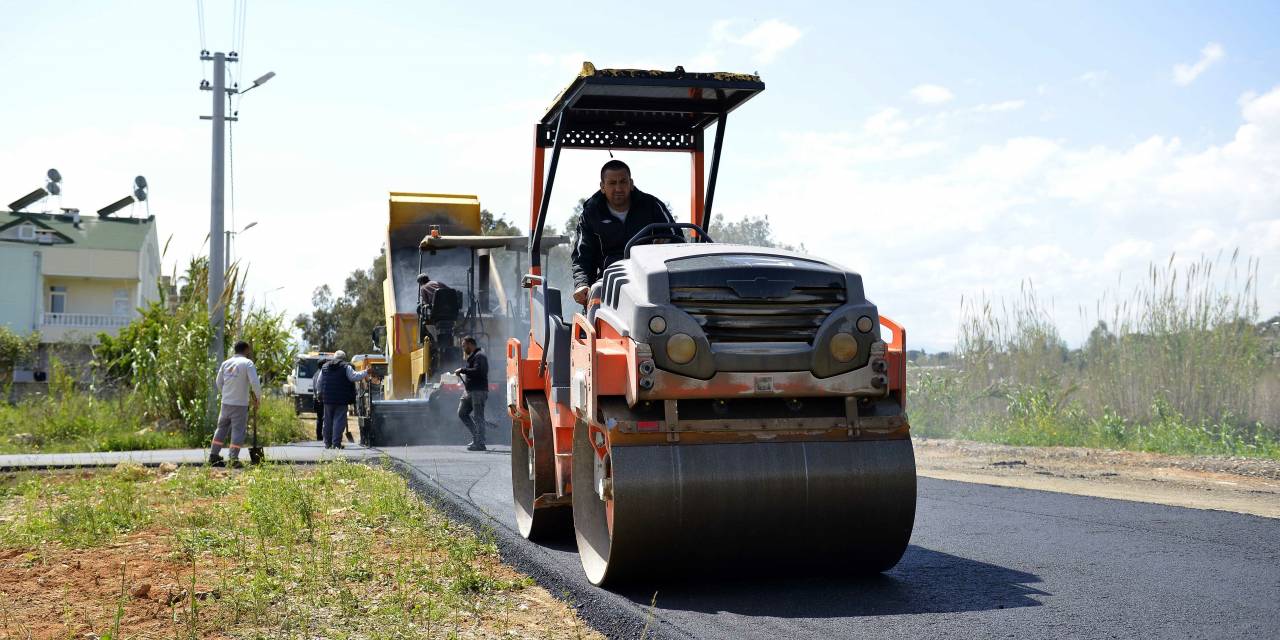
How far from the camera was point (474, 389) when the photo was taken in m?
15.8

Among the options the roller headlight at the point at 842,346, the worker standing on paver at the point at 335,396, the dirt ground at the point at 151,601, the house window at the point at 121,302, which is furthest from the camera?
the house window at the point at 121,302

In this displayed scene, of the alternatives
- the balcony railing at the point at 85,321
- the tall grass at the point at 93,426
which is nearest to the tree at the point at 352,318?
the balcony railing at the point at 85,321

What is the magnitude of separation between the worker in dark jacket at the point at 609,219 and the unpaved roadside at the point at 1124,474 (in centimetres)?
487

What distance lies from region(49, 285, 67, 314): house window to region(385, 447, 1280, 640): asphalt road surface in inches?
2108

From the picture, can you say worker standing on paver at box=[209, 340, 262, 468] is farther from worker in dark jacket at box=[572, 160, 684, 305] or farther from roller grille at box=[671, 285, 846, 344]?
roller grille at box=[671, 285, 846, 344]

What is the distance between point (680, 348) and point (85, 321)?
178 ft

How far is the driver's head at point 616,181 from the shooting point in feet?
22.8

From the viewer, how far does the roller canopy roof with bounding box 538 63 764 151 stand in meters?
6.31

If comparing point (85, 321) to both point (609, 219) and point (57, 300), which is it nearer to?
point (57, 300)

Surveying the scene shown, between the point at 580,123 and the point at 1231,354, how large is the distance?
1027 centimetres

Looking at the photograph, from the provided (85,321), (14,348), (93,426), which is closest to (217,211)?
(93,426)

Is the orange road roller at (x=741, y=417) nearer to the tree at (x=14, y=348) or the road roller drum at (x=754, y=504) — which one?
the road roller drum at (x=754, y=504)

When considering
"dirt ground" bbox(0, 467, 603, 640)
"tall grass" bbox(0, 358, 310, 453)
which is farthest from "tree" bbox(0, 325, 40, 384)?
"dirt ground" bbox(0, 467, 603, 640)

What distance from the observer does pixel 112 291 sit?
55188 mm
